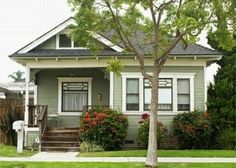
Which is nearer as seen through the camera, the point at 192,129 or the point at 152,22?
the point at 152,22

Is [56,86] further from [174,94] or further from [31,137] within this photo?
[174,94]

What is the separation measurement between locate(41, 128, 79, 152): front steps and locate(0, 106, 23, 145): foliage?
82.7 inches

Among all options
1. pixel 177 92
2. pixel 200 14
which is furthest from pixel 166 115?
pixel 200 14

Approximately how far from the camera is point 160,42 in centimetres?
1470

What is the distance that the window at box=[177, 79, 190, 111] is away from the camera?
19156 mm

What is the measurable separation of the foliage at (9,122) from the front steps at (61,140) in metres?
2.10

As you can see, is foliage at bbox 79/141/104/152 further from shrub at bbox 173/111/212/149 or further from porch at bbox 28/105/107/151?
shrub at bbox 173/111/212/149

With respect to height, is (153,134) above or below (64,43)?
below

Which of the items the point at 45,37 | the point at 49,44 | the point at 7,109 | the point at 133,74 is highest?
the point at 45,37

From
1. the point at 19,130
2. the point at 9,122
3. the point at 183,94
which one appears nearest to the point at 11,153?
the point at 19,130

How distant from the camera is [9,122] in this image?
20141 mm

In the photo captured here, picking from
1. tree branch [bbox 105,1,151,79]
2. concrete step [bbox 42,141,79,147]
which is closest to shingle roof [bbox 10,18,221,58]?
concrete step [bbox 42,141,79,147]

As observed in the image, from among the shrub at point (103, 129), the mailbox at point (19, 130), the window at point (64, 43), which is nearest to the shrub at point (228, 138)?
the shrub at point (103, 129)

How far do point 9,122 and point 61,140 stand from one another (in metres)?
3.39
